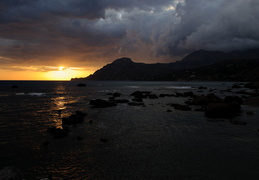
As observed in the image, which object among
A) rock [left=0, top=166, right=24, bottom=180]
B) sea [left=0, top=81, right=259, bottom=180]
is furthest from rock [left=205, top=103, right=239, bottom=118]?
rock [left=0, top=166, right=24, bottom=180]

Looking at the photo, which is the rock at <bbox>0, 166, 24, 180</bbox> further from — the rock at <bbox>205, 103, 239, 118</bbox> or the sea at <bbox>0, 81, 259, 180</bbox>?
the rock at <bbox>205, 103, 239, 118</bbox>

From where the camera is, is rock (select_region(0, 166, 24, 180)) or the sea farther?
the sea

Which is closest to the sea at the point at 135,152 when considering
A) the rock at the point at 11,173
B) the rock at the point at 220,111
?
the rock at the point at 11,173

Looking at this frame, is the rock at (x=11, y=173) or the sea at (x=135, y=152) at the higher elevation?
the rock at (x=11, y=173)

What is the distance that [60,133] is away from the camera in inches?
750

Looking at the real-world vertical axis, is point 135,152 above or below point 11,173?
below

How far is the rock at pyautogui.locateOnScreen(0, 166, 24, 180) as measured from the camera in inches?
430

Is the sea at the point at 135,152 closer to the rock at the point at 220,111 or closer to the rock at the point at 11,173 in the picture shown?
the rock at the point at 11,173

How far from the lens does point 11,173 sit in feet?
37.2

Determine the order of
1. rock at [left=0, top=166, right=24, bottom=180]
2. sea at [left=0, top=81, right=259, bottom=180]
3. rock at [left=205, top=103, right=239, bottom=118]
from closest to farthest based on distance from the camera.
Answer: rock at [left=0, top=166, right=24, bottom=180]
sea at [left=0, top=81, right=259, bottom=180]
rock at [left=205, top=103, right=239, bottom=118]

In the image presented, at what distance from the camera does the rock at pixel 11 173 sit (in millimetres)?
10930

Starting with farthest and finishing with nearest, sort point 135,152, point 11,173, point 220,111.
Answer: point 220,111 < point 135,152 < point 11,173

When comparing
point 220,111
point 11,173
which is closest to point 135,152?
point 11,173

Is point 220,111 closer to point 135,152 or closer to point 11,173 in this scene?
point 135,152
